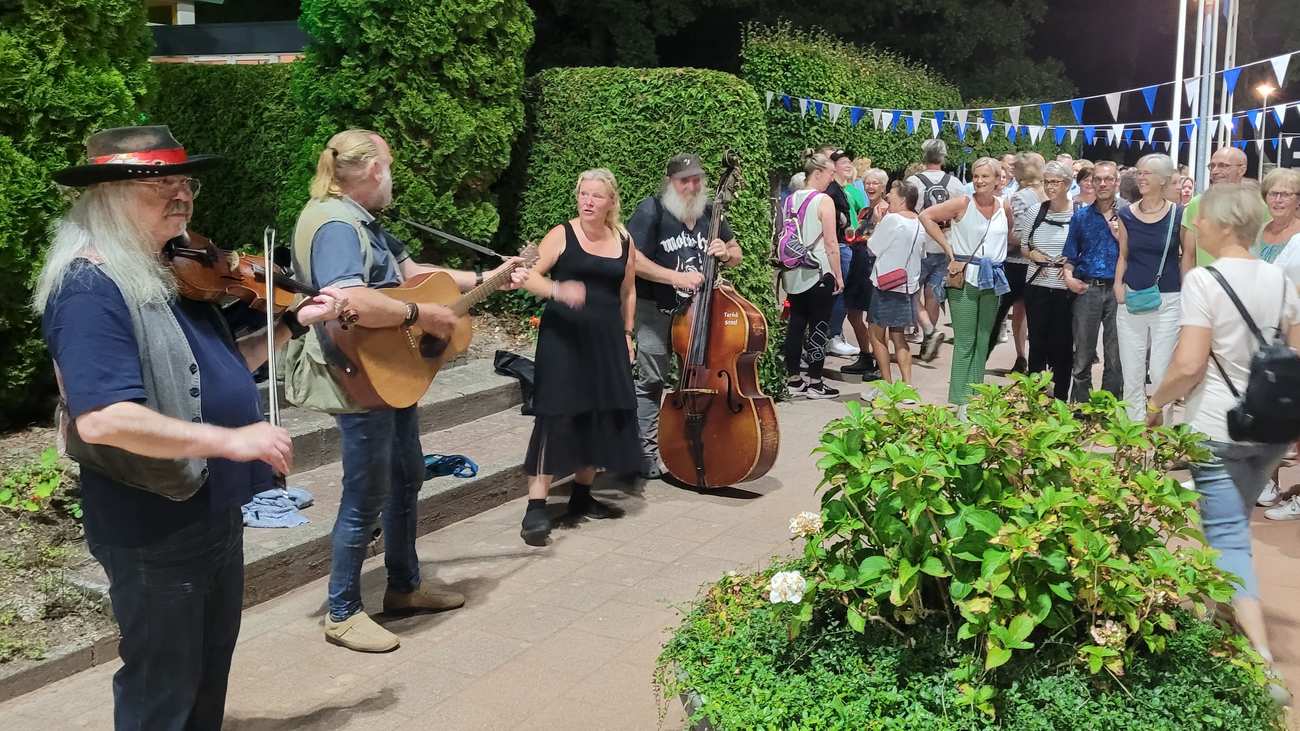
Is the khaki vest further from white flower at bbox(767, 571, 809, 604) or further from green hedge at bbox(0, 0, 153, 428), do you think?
green hedge at bbox(0, 0, 153, 428)

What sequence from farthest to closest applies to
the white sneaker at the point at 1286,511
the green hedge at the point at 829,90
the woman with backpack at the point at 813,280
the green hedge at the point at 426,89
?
1. the green hedge at the point at 829,90
2. the woman with backpack at the point at 813,280
3. the green hedge at the point at 426,89
4. the white sneaker at the point at 1286,511

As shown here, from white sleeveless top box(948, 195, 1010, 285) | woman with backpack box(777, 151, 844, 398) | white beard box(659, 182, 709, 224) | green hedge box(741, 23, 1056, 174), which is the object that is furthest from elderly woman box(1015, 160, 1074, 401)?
green hedge box(741, 23, 1056, 174)

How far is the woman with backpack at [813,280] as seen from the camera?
9.36 m

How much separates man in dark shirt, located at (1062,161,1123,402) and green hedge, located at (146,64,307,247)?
21.6 ft

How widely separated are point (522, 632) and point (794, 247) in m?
5.19

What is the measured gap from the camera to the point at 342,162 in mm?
4434

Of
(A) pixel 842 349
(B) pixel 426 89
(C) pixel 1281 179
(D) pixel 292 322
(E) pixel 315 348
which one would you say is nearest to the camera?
(D) pixel 292 322

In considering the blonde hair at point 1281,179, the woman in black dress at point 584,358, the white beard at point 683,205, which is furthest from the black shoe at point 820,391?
the blonde hair at point 1281,179

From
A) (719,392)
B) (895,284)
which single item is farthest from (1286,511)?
(895,284)

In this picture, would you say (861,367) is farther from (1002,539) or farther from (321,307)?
(1002,539)

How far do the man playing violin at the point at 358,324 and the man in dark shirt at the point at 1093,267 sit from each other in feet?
15.6

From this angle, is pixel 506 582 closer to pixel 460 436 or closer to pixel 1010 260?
pixel 460 436

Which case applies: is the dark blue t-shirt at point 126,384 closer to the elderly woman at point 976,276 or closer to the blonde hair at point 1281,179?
the blonde hair at point 1281,179

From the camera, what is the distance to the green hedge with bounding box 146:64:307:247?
10.9 meters
